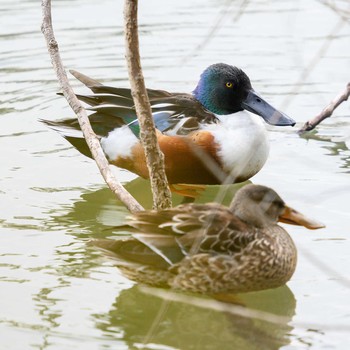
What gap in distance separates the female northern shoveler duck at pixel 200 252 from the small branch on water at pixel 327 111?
2504 millimetres

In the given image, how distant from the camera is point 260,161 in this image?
688cm

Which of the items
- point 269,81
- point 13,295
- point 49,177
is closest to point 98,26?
point 269,81

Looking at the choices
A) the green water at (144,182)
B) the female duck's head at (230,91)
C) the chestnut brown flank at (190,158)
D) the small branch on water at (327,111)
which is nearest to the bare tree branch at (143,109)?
the green water at (144,182)

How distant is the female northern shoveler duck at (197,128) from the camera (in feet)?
22.2

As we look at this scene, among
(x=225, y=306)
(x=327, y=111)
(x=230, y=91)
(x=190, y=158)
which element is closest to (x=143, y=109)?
(x=225, y=306)

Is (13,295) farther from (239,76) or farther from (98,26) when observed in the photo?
(98,26)

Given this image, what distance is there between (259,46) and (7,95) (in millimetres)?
2640

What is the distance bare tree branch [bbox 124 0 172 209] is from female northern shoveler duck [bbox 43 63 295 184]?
3.72 feet

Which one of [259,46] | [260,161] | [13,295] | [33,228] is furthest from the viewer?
[259,46]

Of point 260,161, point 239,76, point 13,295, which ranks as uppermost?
point 239,76

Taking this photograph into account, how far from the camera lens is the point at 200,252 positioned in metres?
4.99

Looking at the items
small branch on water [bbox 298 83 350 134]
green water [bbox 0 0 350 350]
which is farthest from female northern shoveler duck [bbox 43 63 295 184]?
small branch on water [bbox 298 83 350 134]

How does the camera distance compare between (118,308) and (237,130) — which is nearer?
(118,308)

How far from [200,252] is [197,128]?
76.8 inches
